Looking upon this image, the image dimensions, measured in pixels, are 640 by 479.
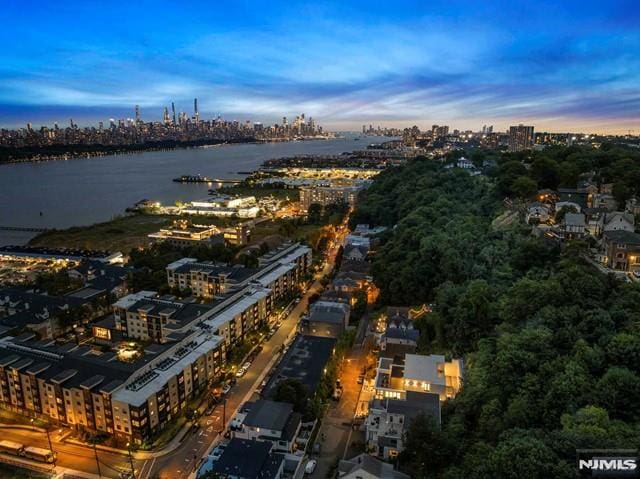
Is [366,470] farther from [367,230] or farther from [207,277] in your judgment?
[367,230]

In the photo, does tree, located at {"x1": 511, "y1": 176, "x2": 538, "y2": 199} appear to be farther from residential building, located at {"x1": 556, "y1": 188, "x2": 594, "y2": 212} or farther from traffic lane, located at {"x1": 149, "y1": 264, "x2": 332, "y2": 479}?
traffic lane, located at {"x1": 149, "y1": 264, "x2": 332, "y2": 479}

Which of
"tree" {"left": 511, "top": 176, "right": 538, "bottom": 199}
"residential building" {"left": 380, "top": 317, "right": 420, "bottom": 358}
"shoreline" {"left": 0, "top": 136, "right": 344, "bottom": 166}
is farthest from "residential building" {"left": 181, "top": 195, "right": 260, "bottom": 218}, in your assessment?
"shoreline" {"left": 0, "top": 136, "right": 344, "bottom": 166}

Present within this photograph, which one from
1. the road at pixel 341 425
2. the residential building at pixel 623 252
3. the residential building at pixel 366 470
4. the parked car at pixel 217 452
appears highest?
the residential building at pixel 623 252

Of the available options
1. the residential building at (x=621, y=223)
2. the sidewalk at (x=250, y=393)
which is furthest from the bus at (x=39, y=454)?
the residential building at (x=621, y=223)

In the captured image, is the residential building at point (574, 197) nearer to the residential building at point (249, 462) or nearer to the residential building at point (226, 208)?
the residential building at point (249, 462)

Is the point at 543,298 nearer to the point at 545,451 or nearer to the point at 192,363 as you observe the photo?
the point at 545,451
